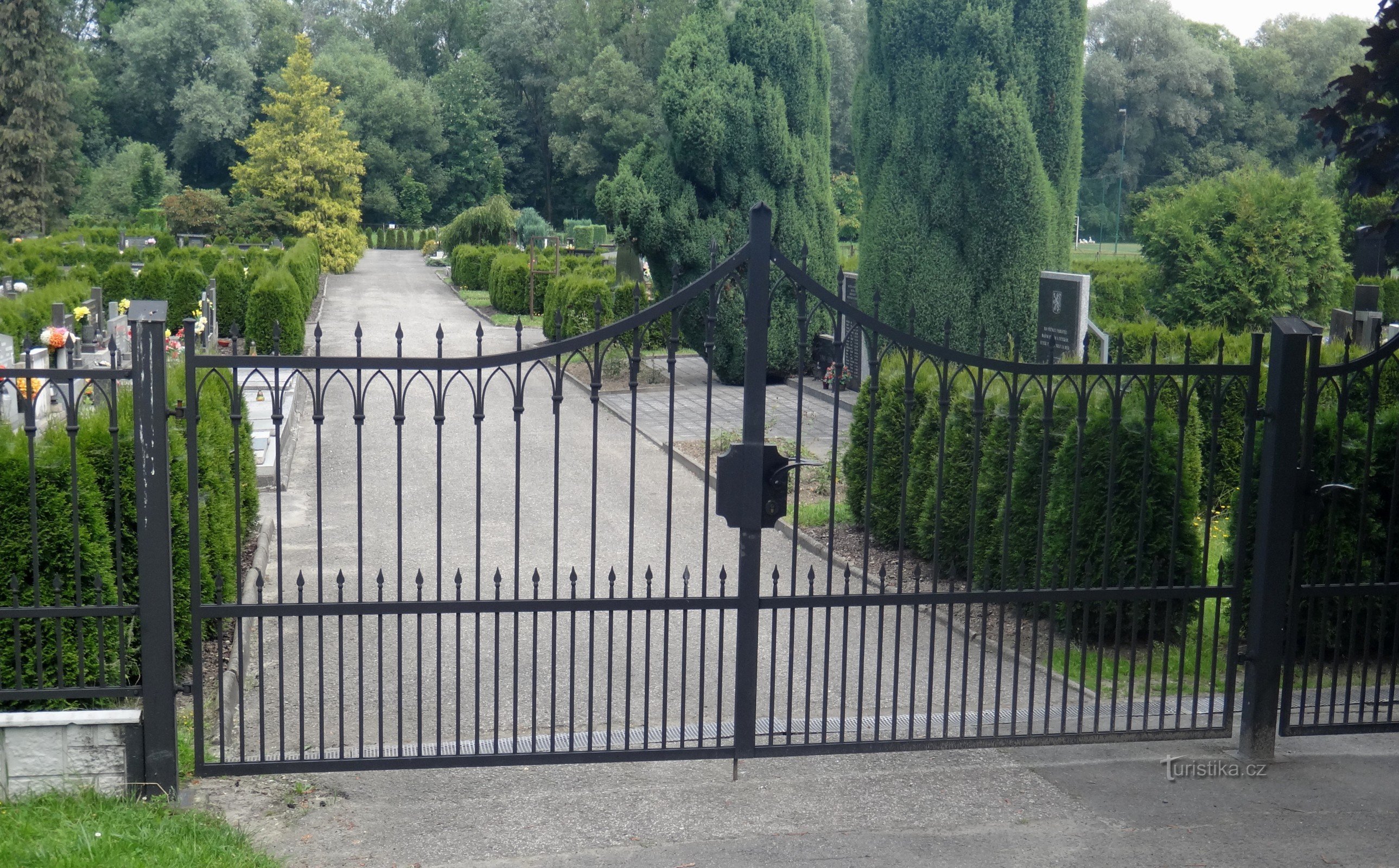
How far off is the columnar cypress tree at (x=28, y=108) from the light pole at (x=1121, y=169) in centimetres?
4305

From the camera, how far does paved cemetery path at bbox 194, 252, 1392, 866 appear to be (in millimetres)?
4375

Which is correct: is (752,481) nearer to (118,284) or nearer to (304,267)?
(118,284)

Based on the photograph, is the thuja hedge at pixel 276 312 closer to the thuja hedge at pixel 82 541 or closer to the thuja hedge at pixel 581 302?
the thuja hedge at pixel 581 302

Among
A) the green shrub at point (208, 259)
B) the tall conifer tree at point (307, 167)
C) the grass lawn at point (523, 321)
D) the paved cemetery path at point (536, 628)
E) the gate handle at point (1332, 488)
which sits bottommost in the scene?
the paved cemetery path at point (536, 628)

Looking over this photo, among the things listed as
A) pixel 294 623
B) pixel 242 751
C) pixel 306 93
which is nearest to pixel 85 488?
pixel 242 751

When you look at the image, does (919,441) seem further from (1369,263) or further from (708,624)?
(1369,263)

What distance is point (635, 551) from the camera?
30.4 ft

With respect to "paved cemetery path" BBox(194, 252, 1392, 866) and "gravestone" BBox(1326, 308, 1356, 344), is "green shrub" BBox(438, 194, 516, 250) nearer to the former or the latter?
"gravestone" BBox(1326, 308, 1356, 344)

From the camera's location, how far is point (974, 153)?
1462 centimetres

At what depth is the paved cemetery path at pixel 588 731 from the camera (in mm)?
4375

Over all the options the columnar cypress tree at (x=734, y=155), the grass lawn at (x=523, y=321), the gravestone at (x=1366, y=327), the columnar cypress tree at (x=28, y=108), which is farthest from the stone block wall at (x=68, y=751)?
the columnar cypress tree at (x=28, y=108)

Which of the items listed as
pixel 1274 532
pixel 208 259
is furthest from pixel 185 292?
pixel 1274 532

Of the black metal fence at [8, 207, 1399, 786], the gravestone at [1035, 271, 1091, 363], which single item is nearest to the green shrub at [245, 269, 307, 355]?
the black metal fence at [8, 207, 1399, 786]

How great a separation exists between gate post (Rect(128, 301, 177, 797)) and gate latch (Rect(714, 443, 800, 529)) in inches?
79.9
